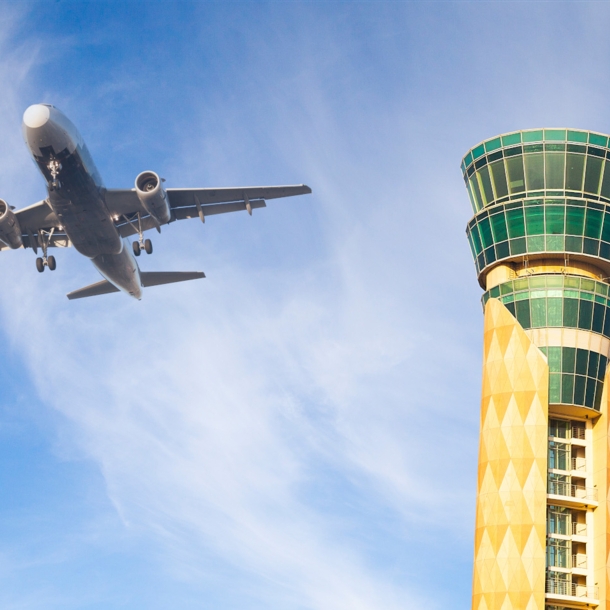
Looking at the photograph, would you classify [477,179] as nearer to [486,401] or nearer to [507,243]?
[507,243]

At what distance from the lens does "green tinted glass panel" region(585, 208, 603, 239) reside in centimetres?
10369

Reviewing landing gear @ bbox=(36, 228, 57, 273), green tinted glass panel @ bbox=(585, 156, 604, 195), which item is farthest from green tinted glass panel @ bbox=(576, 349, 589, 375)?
landing gear @ bbox=(36, 228, 57, 273)

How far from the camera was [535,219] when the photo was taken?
342 ft

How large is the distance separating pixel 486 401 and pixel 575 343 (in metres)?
9.50

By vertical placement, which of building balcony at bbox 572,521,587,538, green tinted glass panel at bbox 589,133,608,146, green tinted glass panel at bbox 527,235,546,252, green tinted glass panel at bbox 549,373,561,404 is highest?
green tinted glass panel at bbox 589,133,608,146

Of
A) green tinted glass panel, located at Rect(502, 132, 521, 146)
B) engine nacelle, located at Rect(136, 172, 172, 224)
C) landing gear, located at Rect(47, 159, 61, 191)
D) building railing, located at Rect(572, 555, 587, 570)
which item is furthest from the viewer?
green tinted glass panel, located at Rect(502, 132, 521, 146)

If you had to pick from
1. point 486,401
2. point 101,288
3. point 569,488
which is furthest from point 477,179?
point 101,288

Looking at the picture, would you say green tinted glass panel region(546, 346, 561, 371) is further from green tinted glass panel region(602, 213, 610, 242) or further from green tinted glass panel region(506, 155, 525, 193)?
green tinted glass panel region(506, 155, 525, 193)

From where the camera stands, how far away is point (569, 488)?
97.9m

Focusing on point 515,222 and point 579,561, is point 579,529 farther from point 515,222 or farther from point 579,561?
point 515,222

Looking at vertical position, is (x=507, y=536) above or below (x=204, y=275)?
below

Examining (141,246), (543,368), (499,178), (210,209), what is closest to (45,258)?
(141,246)

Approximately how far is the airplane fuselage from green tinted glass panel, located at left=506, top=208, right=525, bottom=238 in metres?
35.9

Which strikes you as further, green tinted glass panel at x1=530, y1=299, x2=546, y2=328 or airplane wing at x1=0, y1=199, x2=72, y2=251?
green tinted glass panel at x1=530, y1=299, x2=546, y2=328
